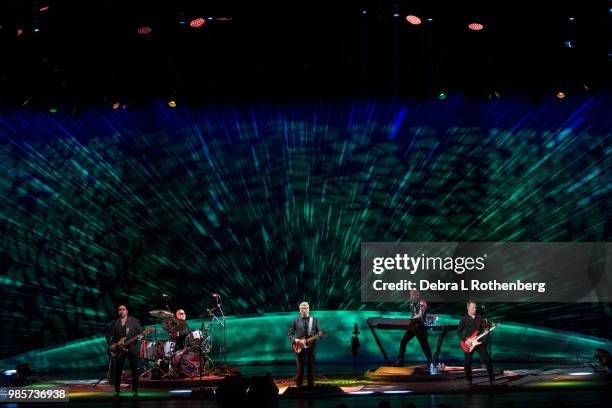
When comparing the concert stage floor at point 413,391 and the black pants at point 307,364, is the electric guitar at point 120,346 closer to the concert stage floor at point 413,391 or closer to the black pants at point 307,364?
the concert stage floor at point 413,391

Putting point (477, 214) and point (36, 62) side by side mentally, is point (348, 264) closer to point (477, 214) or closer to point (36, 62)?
point (477, 214)

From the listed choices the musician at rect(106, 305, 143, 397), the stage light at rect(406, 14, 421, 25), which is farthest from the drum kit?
the stage light at rect(406, 14, 421, 25)

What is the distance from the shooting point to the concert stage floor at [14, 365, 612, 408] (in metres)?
8.61

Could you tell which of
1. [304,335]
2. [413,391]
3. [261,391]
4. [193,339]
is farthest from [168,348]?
[261,391]

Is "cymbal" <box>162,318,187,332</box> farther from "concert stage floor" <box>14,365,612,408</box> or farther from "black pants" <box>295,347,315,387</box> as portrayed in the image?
"black pants" <box>295,347,315,387</box>

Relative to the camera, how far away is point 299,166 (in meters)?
14.4

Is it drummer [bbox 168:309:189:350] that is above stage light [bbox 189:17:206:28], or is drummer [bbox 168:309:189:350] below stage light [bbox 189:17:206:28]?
below

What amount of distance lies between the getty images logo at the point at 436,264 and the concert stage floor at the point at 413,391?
224cm

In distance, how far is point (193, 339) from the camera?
1116 cm

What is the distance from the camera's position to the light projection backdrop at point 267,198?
46.0 feet

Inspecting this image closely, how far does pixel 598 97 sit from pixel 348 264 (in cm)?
573

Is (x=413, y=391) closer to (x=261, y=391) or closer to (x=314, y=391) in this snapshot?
(x=314, y=391)

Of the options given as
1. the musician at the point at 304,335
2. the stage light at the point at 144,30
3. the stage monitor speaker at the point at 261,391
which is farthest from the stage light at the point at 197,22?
the stage monitor speaker at the point at 261,391

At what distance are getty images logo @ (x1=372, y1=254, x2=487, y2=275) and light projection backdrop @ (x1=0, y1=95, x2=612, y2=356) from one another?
45cm
